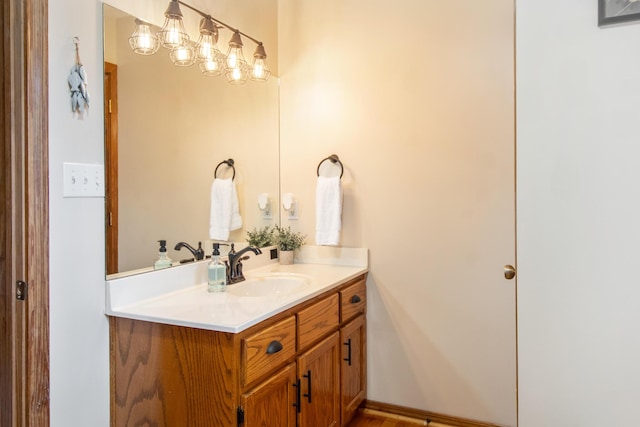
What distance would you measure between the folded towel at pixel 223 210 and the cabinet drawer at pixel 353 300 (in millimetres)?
674

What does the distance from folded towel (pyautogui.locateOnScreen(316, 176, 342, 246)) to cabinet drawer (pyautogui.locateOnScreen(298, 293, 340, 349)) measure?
1.46 ft

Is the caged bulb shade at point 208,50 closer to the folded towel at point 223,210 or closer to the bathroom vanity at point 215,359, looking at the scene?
the folded towel at point 223,210

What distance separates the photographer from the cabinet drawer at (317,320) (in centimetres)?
171

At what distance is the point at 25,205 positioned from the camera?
4.13 feet

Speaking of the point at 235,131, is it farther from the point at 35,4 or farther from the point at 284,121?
the point at 35,4

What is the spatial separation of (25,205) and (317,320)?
44.6 inches

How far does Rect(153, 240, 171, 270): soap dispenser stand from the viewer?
5.71ft

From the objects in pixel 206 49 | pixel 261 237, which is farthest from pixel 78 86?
pixel 261 237

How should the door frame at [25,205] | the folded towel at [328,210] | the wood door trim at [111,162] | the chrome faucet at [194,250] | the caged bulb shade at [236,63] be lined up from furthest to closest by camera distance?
the folded towel at [328,210] < the caged bulb shade at [236,63] < the chrome faucet at [194,250] < the wood door trim at [111,162] < the door frame at [25,205]

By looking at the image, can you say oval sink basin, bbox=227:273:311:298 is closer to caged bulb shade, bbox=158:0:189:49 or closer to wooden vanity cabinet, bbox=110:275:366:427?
wooden vanity cabinet, bbox=110:275:366:427

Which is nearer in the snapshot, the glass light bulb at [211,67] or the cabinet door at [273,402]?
the cabinet door at [273,402]

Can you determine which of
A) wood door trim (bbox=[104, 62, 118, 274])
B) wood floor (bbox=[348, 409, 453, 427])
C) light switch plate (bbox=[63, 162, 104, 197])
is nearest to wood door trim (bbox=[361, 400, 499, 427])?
wood floor (bbox=[348, 409, 453, 427])

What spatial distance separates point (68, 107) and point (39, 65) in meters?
0.14

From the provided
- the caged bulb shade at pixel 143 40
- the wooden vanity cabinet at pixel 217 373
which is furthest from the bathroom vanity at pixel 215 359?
the caged bulb shade at pixel 143 40
